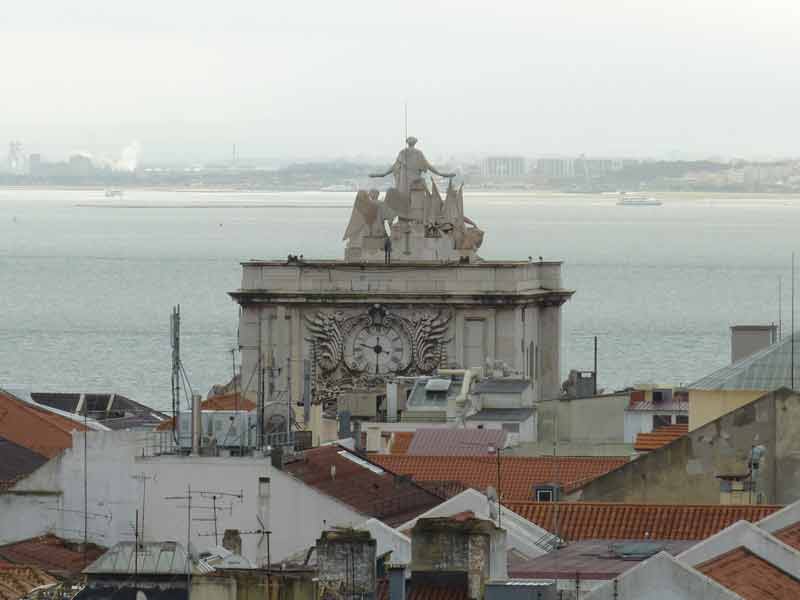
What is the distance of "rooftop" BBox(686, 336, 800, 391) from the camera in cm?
3531

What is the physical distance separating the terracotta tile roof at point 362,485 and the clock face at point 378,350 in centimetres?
2388

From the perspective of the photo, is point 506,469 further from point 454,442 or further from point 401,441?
point 401,441

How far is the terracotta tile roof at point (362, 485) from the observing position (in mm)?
29531

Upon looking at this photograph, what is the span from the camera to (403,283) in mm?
57438

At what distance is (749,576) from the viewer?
20234 millimetres

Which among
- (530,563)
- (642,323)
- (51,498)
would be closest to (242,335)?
(51,498)

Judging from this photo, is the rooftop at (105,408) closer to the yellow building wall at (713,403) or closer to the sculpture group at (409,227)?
the sculpture group at (409,227)

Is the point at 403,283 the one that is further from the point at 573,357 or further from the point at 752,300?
the point at 752,300

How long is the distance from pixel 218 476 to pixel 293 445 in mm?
2538

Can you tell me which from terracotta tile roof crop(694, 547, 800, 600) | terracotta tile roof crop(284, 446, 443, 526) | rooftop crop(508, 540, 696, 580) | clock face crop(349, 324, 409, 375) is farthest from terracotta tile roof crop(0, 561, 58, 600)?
clock face crop(349, 324, 409, 375)

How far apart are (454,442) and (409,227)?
58.7 feet

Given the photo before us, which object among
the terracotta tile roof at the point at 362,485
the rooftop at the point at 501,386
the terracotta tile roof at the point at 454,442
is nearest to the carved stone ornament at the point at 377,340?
the rooftop at the point at 501,386

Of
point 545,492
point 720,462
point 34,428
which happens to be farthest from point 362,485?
point 34,428

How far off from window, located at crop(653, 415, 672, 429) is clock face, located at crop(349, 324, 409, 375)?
8.11m
